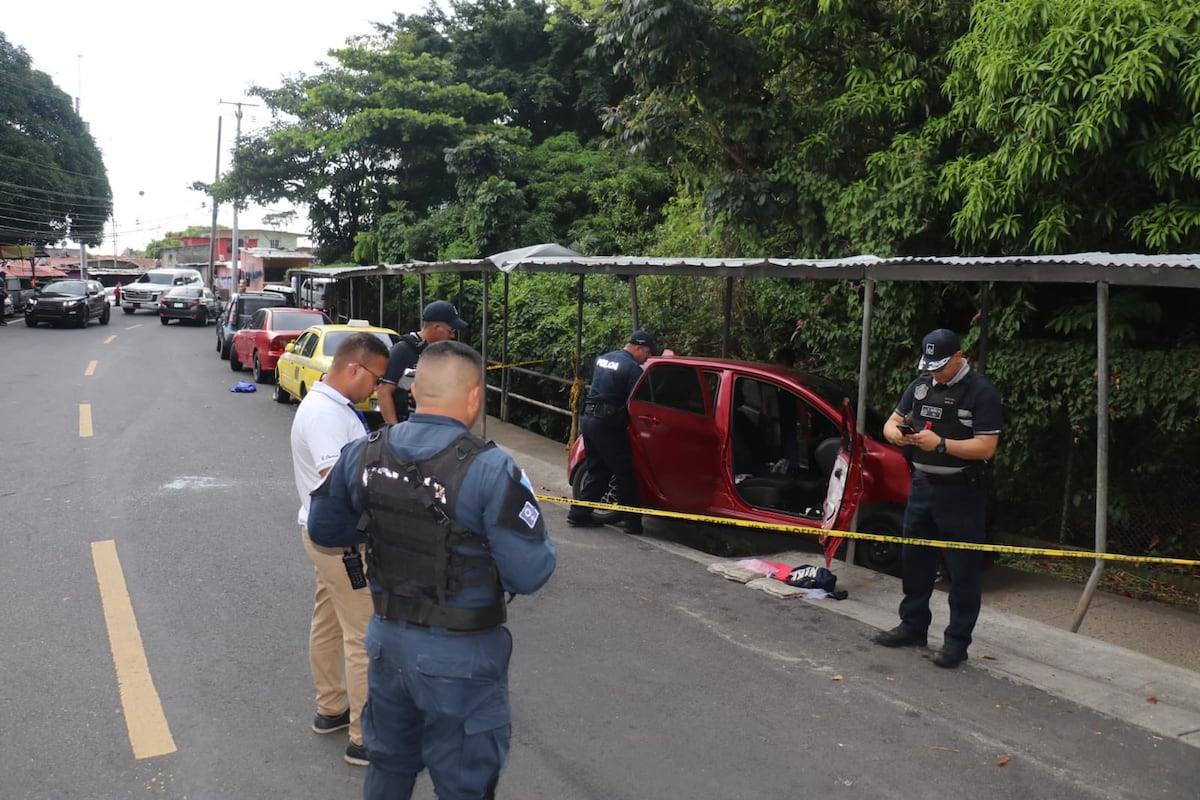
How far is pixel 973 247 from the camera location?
8625 millimetres

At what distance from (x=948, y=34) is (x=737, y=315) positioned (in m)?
3.86

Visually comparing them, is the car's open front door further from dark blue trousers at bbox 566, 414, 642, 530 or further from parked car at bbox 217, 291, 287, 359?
parked car at bbox 217, 291, 287, 359

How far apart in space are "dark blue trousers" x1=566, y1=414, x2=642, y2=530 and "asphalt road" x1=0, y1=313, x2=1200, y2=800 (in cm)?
34

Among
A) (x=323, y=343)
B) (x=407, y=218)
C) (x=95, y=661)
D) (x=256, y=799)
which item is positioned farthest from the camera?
(x=407, y=218)

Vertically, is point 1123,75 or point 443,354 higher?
point 1123,75

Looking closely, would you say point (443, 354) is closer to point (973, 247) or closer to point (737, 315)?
point (973, 247)

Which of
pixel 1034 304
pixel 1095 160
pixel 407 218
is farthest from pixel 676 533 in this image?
pixel 407 218

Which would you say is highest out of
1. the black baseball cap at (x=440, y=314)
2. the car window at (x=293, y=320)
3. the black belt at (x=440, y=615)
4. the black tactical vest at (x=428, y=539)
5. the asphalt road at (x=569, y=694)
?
the black baseball cap at (x=440, y=314)

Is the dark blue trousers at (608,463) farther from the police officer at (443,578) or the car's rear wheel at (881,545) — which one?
the police officer at (443,578)

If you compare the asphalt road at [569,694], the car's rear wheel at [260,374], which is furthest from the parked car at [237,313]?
the asphalt road at [569,694]

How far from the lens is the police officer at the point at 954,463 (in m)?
5.23

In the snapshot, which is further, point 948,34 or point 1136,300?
point 948,34

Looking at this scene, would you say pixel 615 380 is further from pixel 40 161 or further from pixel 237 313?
pixel 40 161

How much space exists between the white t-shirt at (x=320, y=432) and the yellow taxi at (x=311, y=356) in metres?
8.76
